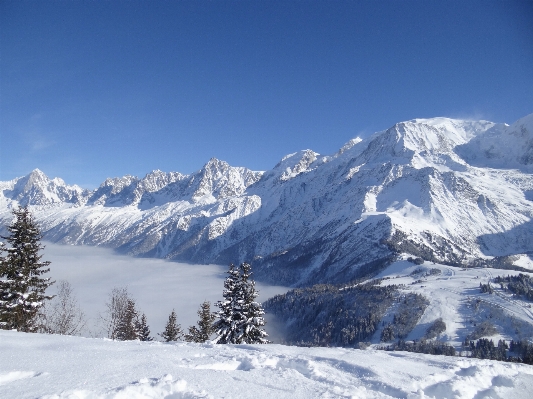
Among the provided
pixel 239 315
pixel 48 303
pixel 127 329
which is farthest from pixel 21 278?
pixel 127 329

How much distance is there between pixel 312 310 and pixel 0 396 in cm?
17141

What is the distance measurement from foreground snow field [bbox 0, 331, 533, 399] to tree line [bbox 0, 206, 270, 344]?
1256cm

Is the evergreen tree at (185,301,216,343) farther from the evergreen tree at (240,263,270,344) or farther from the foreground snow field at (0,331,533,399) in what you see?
the foreground snow field at (0,331,533,399)

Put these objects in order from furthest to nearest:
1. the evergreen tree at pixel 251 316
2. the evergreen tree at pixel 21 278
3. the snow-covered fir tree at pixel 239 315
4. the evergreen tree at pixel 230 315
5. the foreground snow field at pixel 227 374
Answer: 1. the evergreen tree at pixel 251 316
2. the snow-covered fir tree at pixel 239 315
3. the evergreen tree at pixel 230 315
4. the evergreen tree at pixel 21 278
5. the foreground snow field at pixel 227 374

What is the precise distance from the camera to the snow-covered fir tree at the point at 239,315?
89.9 feet

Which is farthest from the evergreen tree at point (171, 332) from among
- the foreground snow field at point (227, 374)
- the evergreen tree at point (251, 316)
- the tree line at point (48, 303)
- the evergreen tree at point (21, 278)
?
the foreground snow field at point (227, 374)

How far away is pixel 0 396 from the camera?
6844 millimetres

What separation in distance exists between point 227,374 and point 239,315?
1963 cm

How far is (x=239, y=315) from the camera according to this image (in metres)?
27.9

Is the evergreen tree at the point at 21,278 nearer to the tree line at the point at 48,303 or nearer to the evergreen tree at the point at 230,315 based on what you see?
the tree line at the point at 48,303

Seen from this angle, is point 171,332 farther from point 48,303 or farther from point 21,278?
point 21,278

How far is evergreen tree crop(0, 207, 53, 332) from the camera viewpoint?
73.4ft

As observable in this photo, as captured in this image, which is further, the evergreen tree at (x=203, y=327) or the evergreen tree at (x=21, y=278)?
the evergreen tree at (x=203, y=327)

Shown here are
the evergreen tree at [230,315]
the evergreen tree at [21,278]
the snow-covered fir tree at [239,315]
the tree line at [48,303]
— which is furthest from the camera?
the snow-covered fir tree at [239,315]
